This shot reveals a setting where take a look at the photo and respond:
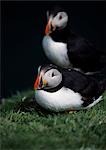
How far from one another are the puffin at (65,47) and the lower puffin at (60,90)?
3.80ft

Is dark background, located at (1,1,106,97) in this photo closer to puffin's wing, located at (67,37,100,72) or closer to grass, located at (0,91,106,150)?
puffin's wing, located at (67,37,100,72)

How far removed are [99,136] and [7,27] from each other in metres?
7.98

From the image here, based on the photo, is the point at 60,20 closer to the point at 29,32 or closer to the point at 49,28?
the point at 49,28

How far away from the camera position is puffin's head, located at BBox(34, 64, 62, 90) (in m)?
5.45

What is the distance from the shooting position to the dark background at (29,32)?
1127 cm

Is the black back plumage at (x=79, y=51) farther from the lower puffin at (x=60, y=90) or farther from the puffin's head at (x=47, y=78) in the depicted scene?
the puffin's head at (x=47, y=78)

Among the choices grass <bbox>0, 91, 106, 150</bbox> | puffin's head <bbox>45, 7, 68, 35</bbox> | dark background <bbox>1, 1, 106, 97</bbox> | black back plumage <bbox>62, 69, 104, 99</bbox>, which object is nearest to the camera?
grass <bbox>0, 91, 106, 150</bbox>

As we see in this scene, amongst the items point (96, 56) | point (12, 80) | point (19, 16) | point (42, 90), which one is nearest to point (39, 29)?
point (19, 16)

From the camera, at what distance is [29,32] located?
486 inches

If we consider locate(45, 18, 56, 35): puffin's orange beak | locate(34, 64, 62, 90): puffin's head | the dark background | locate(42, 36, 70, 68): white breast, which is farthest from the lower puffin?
the dark background

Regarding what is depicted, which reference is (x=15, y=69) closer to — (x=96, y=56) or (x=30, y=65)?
(x=30, y=65)

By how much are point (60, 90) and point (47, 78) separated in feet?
0.64

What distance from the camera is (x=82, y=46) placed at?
705 centimetres

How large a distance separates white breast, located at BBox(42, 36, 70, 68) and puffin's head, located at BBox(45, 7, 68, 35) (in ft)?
0.56
